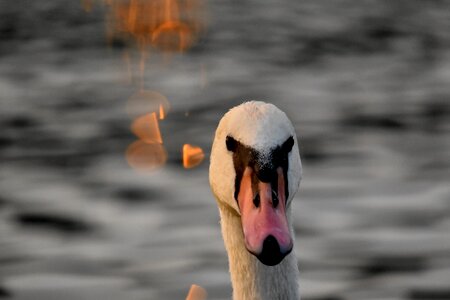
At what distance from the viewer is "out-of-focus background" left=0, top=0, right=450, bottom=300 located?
489 inches

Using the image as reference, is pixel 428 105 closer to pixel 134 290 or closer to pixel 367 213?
pixel 367 213

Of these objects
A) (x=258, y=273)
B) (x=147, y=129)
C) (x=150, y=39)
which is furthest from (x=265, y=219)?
(x=150, y=39)

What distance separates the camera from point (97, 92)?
2273cm

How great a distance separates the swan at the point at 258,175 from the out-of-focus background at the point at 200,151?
15.7ft

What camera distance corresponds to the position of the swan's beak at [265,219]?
588 cm

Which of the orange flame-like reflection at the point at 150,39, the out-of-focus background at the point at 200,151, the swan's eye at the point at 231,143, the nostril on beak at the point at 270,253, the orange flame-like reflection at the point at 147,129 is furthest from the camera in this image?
the orange flame-like reflection at the point at 147,129

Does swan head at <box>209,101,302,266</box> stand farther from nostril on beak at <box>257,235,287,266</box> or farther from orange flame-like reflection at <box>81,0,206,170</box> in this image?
orange flame-like reflection at <box>81,0,206,170</box>

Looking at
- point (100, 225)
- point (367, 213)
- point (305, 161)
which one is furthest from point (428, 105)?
point (100, 225)

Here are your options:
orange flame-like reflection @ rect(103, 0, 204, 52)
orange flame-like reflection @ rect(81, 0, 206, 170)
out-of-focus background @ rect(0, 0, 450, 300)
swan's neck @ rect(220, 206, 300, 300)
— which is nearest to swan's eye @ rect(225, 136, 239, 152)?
swan's neck @ rect(220, 206, 300, 300)

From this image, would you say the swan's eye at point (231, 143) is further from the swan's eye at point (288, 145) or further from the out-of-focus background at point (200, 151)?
the out-of-focus background at point (200, 151)

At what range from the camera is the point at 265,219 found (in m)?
6.12

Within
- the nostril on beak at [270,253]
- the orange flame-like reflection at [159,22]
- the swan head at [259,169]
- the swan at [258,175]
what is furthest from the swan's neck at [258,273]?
the orange flame-like reflection at [159,22]

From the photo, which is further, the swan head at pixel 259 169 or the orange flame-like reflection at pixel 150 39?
the orange flame-like reflection at pixel 150 39

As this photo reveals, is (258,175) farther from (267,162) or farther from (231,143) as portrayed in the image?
(231,143)
